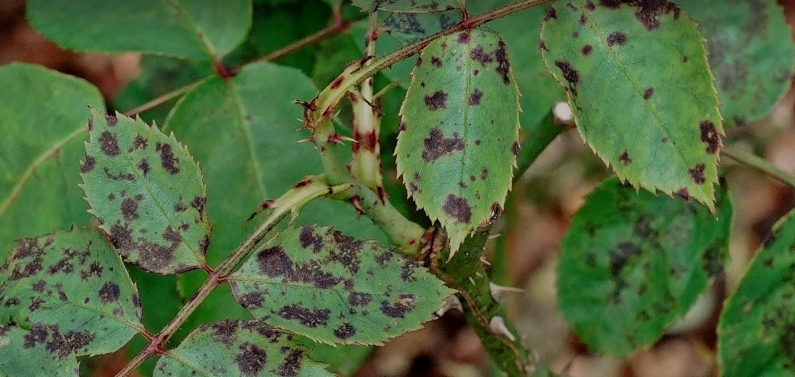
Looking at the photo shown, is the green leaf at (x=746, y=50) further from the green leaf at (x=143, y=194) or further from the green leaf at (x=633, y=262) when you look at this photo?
the green leaf at (x=143, y=194)

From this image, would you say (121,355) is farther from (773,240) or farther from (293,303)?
(773,240)

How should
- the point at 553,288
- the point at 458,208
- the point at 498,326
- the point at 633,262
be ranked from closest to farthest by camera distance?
1. the point at 458,208
2. the point at 498,326
3. the point at 633,262
4. the point at 553,288

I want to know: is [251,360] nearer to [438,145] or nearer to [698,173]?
[438,145]

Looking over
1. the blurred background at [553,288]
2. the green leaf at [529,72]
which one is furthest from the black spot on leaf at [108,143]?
the blurred background at [553,288]

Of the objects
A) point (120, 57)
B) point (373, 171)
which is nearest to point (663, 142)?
point (373, 171)

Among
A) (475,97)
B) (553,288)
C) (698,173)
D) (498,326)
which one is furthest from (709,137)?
(553,288)

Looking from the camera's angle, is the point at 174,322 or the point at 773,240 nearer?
the point at 174,322

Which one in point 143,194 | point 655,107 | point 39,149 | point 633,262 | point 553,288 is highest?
point 655,107
